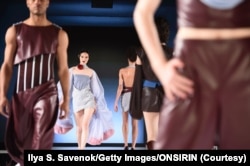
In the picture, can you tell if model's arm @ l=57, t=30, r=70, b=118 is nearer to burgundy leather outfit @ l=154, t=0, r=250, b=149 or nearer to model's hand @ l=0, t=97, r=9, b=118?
model's hand @ l=0, t=97, r=9, b=118

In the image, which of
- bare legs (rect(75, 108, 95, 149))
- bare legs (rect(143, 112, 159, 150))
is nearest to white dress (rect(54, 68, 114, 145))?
bare legs (rect(75, 108, 95, 149))

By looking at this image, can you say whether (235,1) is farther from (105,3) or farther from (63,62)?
(105,3)

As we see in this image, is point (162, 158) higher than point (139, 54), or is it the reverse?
point (139, 54)

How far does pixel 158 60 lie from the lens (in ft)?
3.05

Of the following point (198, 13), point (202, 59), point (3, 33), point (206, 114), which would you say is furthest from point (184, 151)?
point (3, 33)

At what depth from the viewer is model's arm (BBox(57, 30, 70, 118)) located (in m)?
1.45

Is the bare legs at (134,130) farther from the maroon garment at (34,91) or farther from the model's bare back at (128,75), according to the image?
the maroon garment at (34,91)

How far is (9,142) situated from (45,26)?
0.43m

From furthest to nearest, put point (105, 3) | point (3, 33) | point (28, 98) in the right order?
point (105, 3) → point (3, 33) → point (28, 98)

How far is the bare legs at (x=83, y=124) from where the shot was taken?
1806mm

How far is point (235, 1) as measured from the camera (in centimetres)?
91

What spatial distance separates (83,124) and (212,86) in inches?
42.6

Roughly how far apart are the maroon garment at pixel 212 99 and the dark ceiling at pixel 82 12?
67 centimetres

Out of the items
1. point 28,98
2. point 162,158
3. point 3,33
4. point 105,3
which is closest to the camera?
point 162,158
